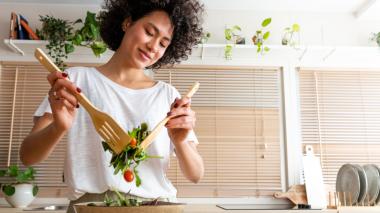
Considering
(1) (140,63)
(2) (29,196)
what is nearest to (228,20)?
(2) (29,196)

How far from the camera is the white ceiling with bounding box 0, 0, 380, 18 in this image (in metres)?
2.89

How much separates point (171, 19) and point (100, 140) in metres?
0.35

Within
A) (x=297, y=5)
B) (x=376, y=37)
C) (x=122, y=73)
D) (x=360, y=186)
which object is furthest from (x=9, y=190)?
(x=376, y=37)

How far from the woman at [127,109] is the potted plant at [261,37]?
1705mm

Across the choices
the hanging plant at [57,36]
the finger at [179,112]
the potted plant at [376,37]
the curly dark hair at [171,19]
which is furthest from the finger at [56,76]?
the potted plant at [376,37]

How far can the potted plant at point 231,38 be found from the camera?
2773 millimetres

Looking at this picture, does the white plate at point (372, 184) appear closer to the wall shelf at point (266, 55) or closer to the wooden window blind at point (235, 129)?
the wooden window blind at point (235, 129)

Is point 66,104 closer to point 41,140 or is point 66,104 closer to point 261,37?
point 41,140

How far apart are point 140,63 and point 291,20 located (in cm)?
234

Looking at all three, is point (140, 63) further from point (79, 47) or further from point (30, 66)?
point (30, 66)

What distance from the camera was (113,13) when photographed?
1.11m

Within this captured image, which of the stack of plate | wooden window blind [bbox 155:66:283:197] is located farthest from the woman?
the stack of plate

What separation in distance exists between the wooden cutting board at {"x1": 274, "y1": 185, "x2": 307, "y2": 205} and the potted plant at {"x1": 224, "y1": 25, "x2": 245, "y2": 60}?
3.29ft

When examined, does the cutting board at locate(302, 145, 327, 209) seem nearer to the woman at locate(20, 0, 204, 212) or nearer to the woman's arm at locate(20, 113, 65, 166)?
the woman at locate(20, 0, 204, 212)
